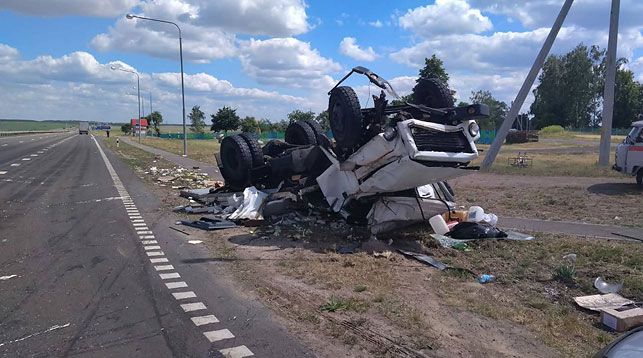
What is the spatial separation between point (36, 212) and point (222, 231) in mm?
4592

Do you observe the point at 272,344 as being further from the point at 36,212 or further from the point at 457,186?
the point at 457,186

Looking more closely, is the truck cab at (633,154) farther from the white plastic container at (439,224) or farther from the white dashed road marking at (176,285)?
the white dashed road marking at (176,285)

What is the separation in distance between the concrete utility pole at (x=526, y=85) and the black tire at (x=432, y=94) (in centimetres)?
1543

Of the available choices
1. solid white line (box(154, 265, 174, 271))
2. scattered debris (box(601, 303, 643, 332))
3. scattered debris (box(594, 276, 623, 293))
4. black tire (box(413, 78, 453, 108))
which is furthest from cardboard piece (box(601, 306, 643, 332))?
solid white line (box(154, 265, 174, 271))

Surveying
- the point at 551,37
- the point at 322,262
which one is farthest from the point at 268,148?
the point at 551,37

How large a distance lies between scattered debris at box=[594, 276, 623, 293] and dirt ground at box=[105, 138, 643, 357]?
9 centimetres

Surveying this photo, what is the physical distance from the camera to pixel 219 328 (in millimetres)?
4695

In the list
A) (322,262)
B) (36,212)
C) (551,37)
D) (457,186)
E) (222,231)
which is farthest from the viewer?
(551,37)

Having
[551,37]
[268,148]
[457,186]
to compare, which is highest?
[551,37]

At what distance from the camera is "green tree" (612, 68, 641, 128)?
88125mm

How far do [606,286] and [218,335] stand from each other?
4.31m

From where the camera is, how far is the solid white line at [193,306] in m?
5.20

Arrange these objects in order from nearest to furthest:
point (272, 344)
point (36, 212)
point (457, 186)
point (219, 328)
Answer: point (272, 344), point (219, 328), point (36, 212), point (457, 186)

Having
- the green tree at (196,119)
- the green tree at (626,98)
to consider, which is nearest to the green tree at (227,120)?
the green tree at (196,119)
